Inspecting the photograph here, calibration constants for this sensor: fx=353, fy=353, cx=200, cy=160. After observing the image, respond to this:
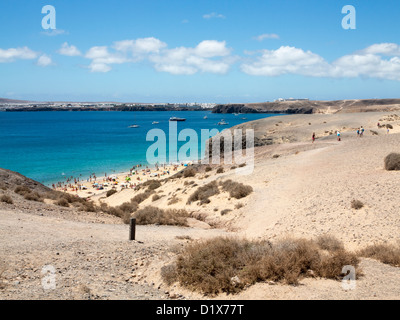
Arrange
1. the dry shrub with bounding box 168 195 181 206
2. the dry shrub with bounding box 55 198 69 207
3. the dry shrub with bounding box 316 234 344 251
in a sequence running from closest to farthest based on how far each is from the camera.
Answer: the dry shrub with bounding box 316 234 344 251 < the dry shrub with bounding box 55 198 69 207 < the dry shrub with bounding box 168 195 181 206

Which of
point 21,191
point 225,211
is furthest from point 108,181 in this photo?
point 225,211

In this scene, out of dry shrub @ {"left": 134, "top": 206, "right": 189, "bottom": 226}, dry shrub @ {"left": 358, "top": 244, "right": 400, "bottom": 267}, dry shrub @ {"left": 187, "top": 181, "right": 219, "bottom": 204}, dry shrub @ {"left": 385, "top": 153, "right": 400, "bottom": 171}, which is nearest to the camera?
dry shrub @ {"left": 358, "top": 244, "right": 400, "bottom": 267}

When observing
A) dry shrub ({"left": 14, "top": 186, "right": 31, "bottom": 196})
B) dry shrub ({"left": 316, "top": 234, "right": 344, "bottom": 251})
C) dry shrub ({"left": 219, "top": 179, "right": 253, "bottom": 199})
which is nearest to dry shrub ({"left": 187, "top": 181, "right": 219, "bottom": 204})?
dry shrub ({"left": 219, "top": 179, "right": 253, "bottom": 199})

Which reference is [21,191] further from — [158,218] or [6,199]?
[158,218]

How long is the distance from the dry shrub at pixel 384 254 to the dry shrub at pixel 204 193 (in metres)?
10.8

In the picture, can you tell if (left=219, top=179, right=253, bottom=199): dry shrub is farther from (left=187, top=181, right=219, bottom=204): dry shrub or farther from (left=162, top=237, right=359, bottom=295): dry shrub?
(left=162, top=237, right=359, bottom=295): dry shrub

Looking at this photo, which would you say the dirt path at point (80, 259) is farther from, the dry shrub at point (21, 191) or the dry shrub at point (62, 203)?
the dry shrub at point (21, 191)

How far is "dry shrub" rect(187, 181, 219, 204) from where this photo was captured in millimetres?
19969

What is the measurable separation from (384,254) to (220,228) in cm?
798

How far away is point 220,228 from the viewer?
1580 cm

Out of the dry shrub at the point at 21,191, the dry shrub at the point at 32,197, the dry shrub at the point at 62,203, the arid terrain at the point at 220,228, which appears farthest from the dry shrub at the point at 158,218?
the dry shrub at the point at 21,191

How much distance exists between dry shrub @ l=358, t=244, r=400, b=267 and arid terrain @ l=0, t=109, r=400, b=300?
0.23m

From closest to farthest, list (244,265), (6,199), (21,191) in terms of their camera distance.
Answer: (244,265) → (6,199) → (21,191)
